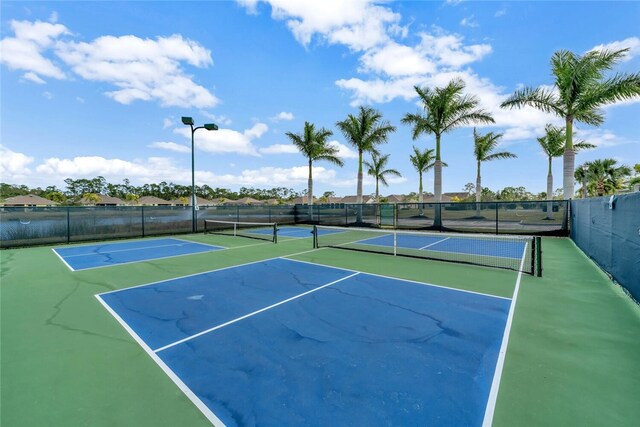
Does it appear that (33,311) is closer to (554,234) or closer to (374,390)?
(374,390)

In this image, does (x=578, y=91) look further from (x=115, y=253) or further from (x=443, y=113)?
(x=115, y=253)

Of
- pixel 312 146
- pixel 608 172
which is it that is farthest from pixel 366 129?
pixel 608 172

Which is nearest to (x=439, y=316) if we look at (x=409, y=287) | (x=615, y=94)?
(x=409, y=287)

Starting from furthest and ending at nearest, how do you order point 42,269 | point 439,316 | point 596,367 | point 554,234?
point 554,234, point 42,269, point 439,316, point 596,367

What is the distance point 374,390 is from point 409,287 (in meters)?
3.90

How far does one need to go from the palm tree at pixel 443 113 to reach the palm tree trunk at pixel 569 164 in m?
4.75

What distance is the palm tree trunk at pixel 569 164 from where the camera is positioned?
15.1 metres

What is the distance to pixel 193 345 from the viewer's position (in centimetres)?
401

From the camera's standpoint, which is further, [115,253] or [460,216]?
[460,216]

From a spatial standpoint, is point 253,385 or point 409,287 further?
point 409,287

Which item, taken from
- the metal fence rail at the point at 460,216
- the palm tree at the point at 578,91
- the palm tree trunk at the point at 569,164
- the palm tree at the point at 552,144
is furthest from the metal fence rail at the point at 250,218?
the palm tree at the point at 552,144

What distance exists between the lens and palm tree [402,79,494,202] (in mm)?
19328

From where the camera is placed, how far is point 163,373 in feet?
10.9

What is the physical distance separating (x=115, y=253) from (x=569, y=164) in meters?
22.5
